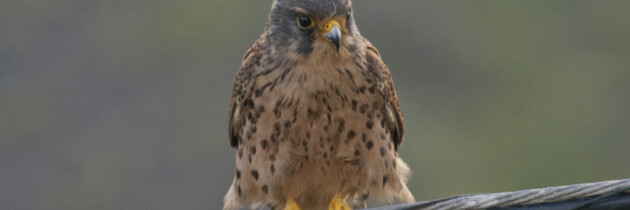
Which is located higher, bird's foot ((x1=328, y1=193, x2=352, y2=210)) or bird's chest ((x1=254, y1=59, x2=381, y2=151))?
bird's chest ((x1=254, y1=59, x2=381, y2=151))

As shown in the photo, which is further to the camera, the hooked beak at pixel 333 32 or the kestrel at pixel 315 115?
the kestrel at pixel 315 115

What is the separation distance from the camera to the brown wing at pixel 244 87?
13.9 ft

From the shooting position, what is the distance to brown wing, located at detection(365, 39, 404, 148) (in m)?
4.22

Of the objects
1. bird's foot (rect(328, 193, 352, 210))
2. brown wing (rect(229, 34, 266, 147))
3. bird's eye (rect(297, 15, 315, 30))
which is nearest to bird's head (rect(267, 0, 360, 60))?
bird's eye (rect(297, 15, 315, 30))

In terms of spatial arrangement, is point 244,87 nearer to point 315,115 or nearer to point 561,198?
point 315,115

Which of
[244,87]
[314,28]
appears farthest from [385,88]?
[244,87]

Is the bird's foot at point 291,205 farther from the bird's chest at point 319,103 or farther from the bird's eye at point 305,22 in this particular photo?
the bird's eye at point 305,22

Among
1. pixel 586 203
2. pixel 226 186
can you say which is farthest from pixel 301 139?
pixel 226 186

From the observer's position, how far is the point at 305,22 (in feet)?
13.3

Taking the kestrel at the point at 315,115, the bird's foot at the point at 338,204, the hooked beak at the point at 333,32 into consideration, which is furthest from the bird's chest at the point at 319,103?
the bird's foot at the point at 338,204

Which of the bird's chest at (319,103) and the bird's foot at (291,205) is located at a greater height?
the bird's chest at (319,103)

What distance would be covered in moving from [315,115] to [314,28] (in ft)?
1.08

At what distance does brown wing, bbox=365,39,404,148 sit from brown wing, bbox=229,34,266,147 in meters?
0.42

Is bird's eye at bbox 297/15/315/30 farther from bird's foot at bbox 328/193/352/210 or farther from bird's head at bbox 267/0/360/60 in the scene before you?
bird's foot at bbox 328/193/352/210
